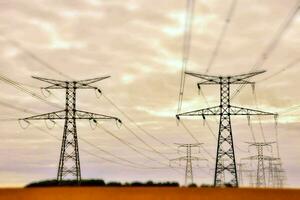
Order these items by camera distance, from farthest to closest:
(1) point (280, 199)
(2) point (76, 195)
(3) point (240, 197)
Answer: (2) point (76, 195)
(3) point (240, 197)
(1) point (280, 199)

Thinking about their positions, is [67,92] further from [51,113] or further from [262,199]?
[262,199]

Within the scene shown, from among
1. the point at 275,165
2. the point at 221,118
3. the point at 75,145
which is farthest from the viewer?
the point at 275,165

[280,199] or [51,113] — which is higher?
[51,113]

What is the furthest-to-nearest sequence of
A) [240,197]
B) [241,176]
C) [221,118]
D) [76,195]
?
[241,176] → [221,118] → [76,195] → [240,197]

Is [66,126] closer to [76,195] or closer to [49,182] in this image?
[49,182]

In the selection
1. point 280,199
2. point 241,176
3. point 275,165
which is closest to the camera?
point 280,199

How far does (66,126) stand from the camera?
165 feet

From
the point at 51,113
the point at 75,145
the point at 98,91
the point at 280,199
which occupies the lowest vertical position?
the point at 280,199

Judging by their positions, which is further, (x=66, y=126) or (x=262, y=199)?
(x=66, y=126)

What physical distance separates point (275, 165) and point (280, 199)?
10460 centimetres

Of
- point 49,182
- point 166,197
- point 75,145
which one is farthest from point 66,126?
point 166,197

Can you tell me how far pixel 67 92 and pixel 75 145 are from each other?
285 inches

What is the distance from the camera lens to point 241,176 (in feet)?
436

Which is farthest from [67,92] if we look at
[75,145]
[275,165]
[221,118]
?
[275,165]
